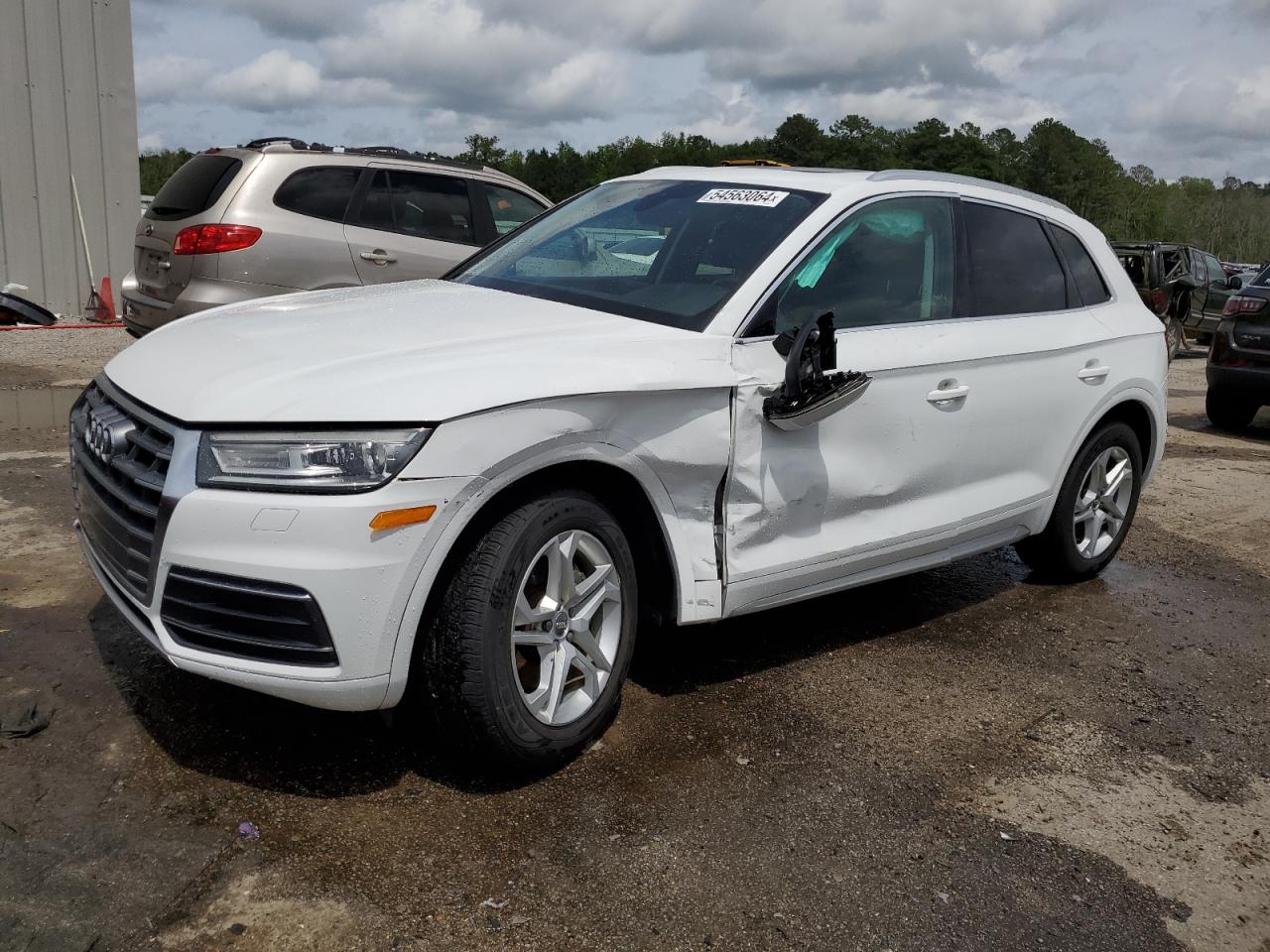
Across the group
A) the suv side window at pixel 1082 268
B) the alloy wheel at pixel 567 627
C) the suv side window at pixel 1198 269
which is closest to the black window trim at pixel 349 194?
the suv side window at pixel 1082 268

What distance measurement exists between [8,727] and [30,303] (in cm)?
1105

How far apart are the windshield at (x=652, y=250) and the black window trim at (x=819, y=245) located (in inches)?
3.8

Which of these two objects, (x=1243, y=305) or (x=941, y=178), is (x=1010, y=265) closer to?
(x=941, y=178)

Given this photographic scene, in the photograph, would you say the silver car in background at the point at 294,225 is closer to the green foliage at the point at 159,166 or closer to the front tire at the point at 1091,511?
the front tire at the point at 1091,511

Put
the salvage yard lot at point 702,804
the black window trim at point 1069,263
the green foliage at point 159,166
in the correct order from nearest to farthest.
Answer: the salvage yard lot at point 702,804
the black window trim at point 1069,263
the green foliage at point 159,166

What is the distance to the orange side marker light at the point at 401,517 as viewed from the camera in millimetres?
2775

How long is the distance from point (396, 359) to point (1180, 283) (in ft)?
56.0

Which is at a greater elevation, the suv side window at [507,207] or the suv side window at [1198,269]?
the suv side window at [507,207]

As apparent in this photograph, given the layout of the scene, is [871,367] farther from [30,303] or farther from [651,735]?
[30,303]

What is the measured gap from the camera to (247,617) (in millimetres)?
2816

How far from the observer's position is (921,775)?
3537 mm

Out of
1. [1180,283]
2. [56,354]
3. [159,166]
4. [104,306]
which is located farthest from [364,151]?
[159,166]

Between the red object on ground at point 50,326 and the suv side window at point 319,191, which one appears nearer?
the suv side window at point 319,191

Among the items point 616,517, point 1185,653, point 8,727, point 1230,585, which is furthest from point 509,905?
point 1230,585
